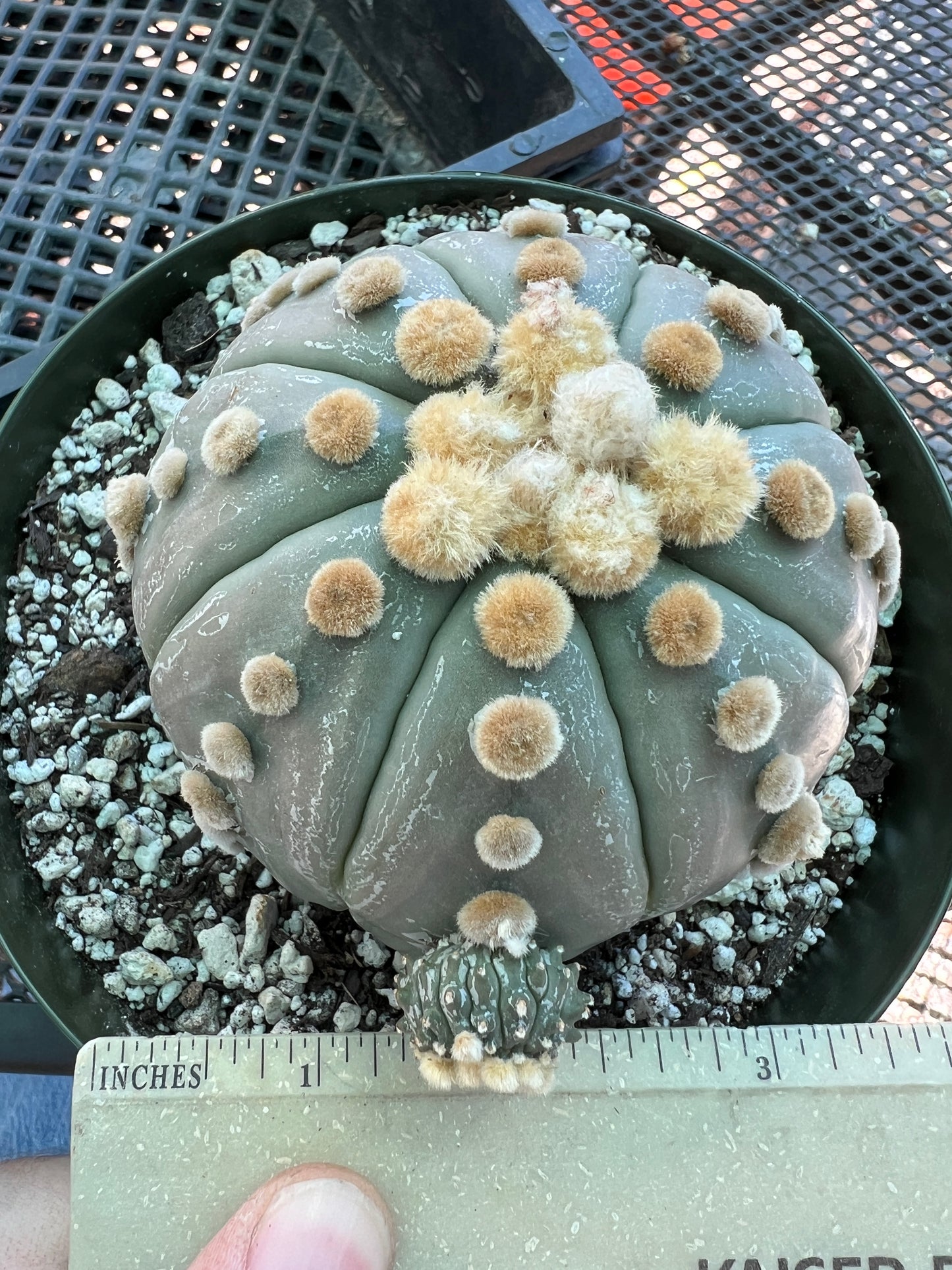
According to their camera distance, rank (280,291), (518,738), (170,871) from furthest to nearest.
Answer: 1. (170,871)
2. (280,291)
3. (518,738)

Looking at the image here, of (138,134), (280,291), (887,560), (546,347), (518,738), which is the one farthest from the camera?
(138,134)

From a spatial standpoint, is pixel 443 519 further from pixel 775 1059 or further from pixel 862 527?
pixel 775 1059

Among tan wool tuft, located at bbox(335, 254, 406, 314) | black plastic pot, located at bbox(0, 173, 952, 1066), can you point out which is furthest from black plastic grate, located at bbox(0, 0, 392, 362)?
tan wool tuft, located at bbox(335, 254, 406, 314)

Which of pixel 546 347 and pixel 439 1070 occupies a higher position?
pixel 546 347

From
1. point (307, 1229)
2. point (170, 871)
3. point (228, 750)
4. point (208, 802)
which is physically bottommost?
point (170, 871)

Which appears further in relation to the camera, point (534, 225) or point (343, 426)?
point (534, 225)

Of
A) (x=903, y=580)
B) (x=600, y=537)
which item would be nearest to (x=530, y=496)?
(x=600, y=537)
